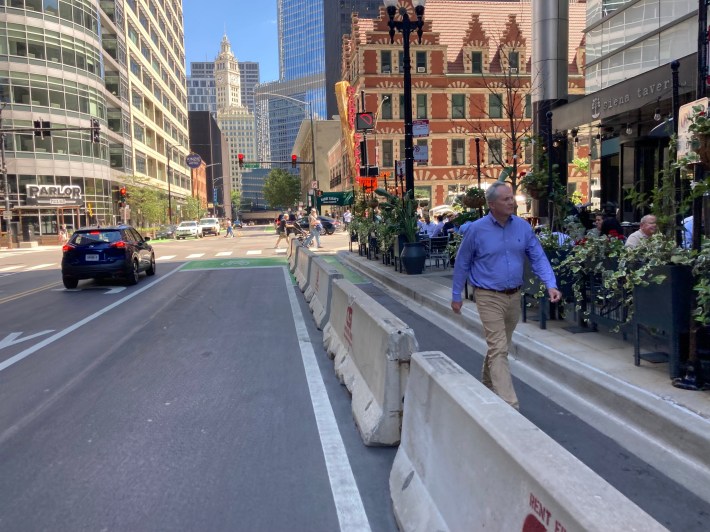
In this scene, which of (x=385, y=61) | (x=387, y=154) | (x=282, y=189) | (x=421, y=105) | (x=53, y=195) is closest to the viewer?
(x=53, y=195)

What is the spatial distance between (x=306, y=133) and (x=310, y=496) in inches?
3728

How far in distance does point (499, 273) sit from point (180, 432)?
9.66ft

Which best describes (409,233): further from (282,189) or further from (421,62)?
(282,189)

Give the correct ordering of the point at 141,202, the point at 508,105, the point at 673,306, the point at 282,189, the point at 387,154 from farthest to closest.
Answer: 1. the point at 282,189
2. the point at 141,202
3. the point at 387,154
4. the point at 508,105
5. the point at 673,306

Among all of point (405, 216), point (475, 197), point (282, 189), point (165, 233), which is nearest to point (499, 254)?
point (475, 197)

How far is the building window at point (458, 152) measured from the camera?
55078 millimetres

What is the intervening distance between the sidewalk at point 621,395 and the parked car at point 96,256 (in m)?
10.8

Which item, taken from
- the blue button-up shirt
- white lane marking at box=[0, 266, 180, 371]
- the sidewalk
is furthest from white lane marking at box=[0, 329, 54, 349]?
the blue button-up shirt

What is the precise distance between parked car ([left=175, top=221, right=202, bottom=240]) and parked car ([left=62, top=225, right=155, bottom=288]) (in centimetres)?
4013

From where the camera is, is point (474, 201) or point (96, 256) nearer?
point (474, 201)

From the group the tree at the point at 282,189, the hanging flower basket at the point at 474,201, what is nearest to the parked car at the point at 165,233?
the hanging flower basket at the point at 474,201

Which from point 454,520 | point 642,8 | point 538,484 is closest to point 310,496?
point 454,520

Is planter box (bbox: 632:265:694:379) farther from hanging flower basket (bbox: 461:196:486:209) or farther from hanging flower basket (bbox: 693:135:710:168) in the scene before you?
hanging flower basket (bbox: 461:196:486:209)

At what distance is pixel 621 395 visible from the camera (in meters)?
5.12
